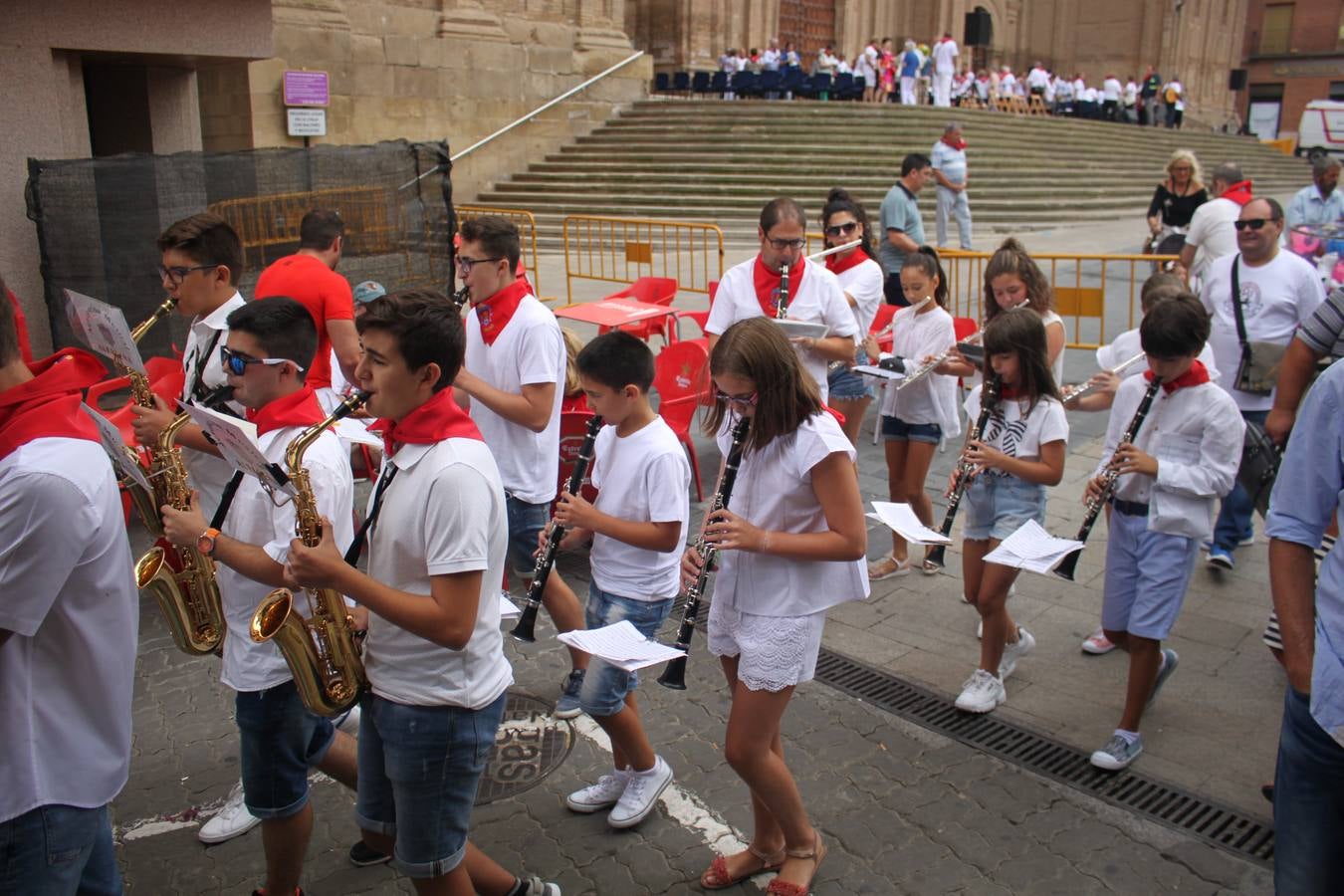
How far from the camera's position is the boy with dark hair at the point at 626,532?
143 inches

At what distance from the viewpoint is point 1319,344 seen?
458 centimetres

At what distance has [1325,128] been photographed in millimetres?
23578

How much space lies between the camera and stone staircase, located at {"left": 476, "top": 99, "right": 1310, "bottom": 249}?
21.5 meters

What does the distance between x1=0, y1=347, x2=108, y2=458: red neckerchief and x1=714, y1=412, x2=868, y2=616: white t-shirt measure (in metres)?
1.77

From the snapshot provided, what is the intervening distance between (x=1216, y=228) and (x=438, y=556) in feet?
25.2

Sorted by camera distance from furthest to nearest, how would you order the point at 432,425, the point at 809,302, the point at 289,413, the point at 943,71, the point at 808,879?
the point at 943,71, the point at 809,302, the point at 808,879, the point at 289,413, the point at 432,425

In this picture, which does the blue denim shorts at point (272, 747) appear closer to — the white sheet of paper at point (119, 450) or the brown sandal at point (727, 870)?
the white sheet of paper at point (119, 450)

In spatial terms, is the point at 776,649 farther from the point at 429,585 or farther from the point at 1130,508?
the point at 1130,508

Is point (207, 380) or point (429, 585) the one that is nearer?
point (429, 585)

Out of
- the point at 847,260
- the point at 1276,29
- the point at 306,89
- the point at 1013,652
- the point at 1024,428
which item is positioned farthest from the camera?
the point at 1276,29

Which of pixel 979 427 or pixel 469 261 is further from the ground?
pixel 469 261

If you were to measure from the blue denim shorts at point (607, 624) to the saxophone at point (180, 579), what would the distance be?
3.89ft

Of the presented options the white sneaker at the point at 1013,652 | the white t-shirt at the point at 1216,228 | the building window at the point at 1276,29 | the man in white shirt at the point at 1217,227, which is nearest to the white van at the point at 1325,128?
the man in white shirt at the point at 1217,227

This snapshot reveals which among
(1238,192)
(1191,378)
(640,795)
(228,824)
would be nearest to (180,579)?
(228,824)
